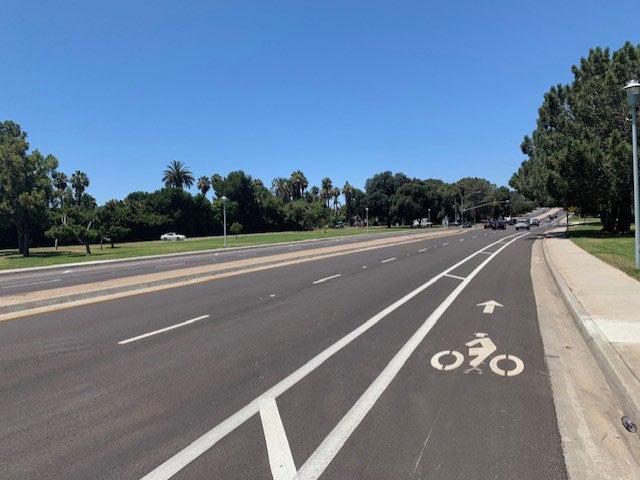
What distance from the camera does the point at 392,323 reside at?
814cm

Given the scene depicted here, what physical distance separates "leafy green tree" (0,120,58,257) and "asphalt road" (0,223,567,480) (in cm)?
4091

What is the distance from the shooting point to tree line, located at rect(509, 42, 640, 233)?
104ft

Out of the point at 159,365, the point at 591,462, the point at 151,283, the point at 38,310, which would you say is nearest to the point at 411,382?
the point at 591,462

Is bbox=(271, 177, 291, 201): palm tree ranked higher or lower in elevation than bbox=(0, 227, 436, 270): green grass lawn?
higher

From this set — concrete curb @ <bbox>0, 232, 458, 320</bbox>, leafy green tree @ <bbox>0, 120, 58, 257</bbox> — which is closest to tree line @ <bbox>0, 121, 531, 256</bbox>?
leafy green tree @ <bbox>0, 120, 58, 257</bbox>

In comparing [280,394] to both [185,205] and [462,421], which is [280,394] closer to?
[462,421]

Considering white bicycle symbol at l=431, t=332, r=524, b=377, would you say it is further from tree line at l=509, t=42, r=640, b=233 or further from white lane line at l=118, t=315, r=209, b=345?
tree line at l=509, t=42, r=640, b=233

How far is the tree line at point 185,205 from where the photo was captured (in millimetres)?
44219

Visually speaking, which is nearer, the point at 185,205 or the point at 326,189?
the point at 185,205

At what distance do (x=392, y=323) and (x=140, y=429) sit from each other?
500 centimetres

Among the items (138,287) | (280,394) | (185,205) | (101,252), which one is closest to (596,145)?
(138,287)

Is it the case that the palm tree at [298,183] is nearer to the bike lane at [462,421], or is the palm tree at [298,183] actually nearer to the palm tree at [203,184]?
the palm tree at [203,184]

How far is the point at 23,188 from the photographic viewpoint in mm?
44375

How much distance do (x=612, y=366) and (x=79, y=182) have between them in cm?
13849
